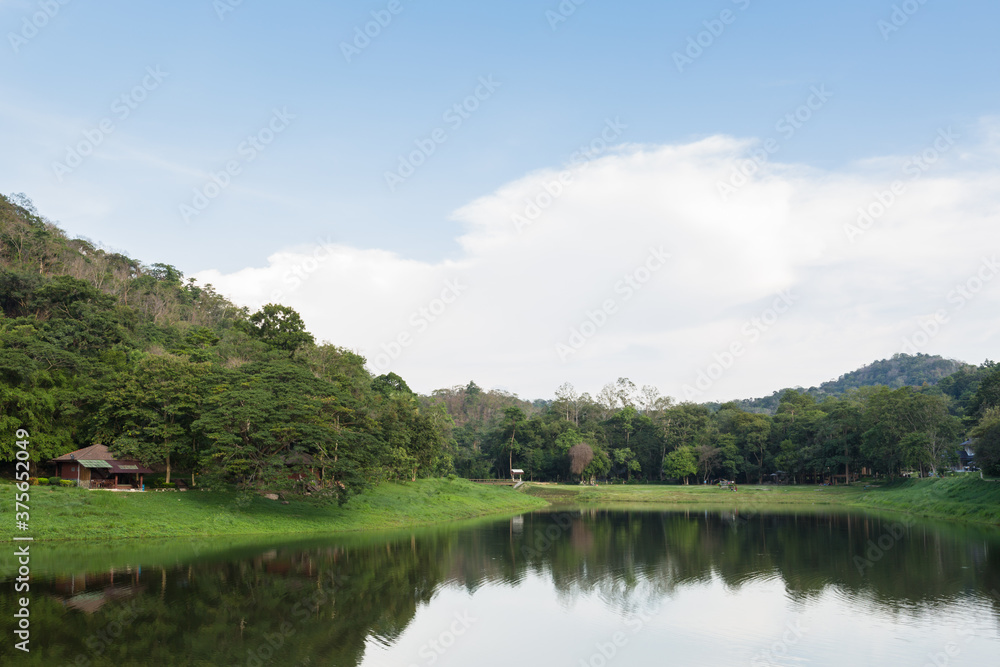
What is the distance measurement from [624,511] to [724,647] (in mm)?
43974

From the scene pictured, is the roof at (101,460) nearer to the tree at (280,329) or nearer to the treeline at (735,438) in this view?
the tree at (280,329)

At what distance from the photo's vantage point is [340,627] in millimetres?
17312

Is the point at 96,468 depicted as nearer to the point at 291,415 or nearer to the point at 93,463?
the point at 93,463

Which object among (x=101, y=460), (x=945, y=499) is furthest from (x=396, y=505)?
(x=945, y=499)

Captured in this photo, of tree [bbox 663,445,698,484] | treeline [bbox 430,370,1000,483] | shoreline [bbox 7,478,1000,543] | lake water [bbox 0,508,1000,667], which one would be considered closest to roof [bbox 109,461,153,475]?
shoreline [bbox 7,478,1000,543]

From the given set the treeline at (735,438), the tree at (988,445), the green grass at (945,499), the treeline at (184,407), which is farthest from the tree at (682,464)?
the treeline at (184,407)

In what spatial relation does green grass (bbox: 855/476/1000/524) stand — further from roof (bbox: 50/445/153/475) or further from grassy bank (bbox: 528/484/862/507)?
roof (bbox: 50/445/153/475)

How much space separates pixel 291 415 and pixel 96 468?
11069mm

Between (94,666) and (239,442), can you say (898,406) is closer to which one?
(239,442)

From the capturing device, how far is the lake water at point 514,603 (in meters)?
15.2

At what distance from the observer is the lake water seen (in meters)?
15.2

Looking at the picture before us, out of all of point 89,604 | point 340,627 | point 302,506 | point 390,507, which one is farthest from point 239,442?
point 340,627

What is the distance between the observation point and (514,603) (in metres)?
21.2

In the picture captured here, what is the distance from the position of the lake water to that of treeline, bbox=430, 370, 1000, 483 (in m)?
29.0
